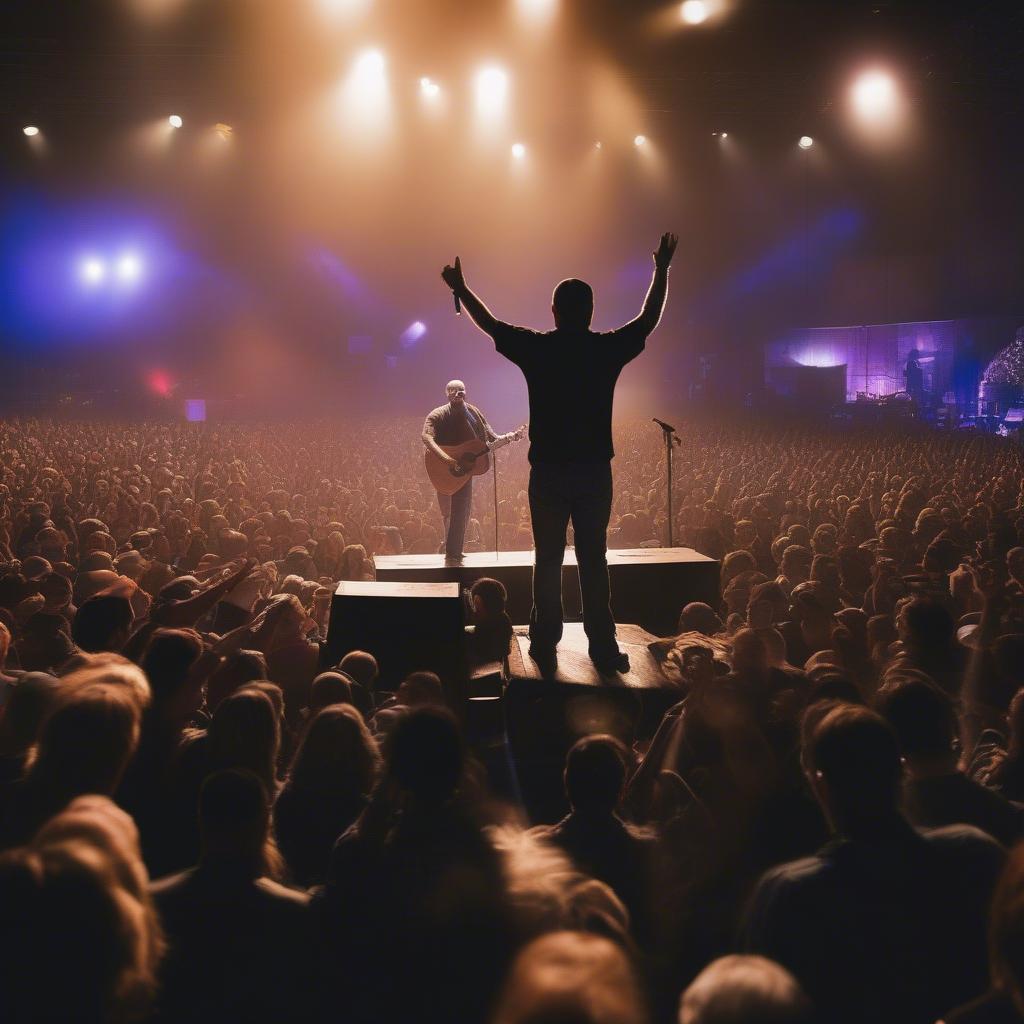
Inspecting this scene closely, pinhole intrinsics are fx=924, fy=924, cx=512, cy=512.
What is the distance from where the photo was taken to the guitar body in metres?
8.60

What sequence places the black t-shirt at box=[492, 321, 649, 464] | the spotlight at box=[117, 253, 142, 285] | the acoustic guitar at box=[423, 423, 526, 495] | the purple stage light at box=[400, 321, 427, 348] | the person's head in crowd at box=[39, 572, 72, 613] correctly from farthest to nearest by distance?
the purple stage light at box=[400, 321, 427, 348]
the spotlight at box=[117, 253, 142, 285]
the acoustic guitar at box=[423, 423, 526, 495]
the person's head in crowd at box=[39, 572, 72, 613]
the black t-shirt at box=[492, 321, 649, 464]

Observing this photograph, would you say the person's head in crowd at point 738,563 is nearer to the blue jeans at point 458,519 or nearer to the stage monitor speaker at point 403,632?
the blue jeans at point 458,519

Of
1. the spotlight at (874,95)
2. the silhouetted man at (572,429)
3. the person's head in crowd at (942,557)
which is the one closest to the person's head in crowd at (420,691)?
the silhouetted man at (572,429)

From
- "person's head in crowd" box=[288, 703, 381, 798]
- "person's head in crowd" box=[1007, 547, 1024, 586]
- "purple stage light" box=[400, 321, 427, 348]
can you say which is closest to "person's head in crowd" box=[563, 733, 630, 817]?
"person's head in crowd" box=[288, 703, 381, 798]

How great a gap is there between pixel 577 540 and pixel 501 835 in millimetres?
2368

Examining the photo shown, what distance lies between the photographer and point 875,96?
2069cm

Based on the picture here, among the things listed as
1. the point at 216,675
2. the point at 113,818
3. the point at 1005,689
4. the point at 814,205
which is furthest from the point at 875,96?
the point at 113,818

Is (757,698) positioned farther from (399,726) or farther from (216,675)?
(216,675)

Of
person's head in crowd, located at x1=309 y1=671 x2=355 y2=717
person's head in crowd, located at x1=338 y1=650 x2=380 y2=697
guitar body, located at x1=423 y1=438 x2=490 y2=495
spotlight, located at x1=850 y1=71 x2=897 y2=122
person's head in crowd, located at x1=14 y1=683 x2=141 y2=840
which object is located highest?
spotlight, located at x1=850 y1=71 x2=897 y2=122

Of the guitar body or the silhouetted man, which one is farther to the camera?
the guitar body

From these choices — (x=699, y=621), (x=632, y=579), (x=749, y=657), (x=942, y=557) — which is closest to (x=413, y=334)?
(x=632, y=579)

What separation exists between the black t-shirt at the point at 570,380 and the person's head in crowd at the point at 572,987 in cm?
331

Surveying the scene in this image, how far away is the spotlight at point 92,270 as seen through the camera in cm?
3722

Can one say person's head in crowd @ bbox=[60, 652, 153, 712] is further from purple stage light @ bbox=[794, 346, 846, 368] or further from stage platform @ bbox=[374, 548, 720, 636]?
purple stage light @ bbox=[794, 346, 846, 368]
